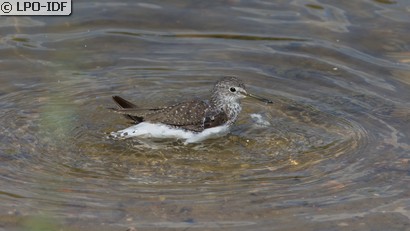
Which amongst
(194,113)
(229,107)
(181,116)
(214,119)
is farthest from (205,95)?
(181,116)

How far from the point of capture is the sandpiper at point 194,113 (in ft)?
29.6

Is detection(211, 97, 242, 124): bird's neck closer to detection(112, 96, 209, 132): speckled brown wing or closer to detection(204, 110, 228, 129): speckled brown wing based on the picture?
detection(204, 110, 228, 129): speckled brown wing

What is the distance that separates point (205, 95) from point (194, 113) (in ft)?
3.57

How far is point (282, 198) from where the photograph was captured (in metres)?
7.56

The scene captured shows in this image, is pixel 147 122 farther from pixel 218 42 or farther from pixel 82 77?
pixel 218 42

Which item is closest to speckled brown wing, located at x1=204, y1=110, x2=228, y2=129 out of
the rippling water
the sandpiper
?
the sandpiper

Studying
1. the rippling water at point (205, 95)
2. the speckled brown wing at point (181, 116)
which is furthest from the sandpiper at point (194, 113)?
the rippling water at point (205, 95)

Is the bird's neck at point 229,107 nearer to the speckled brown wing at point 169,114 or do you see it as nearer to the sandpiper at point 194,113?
the sandpiper at point 194,113

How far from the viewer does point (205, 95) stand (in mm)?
10234

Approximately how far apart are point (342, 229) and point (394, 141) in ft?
6.82

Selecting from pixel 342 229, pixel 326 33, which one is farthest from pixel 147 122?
pixel 326 33

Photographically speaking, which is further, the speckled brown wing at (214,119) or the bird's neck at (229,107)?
the bird's neck at (229,107)

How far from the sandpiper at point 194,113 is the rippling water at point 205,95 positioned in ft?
0.56

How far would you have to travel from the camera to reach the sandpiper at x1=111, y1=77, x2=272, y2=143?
29.6 feet
